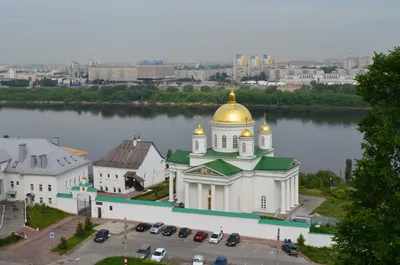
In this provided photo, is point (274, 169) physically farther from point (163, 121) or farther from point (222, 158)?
point (163, 121)

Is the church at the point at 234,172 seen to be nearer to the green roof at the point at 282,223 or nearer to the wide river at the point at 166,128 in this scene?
the green roof at the point at 282,223

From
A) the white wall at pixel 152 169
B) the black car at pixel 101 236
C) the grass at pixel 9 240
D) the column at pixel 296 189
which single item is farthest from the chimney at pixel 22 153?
the column at pixel 296 189

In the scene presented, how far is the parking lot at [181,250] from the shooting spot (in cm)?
1358

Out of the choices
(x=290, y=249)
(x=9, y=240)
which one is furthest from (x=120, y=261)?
(x=290, y=249)

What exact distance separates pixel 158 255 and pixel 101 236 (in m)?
2.23

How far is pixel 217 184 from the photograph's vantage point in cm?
1708

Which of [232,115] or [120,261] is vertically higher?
[232,115]

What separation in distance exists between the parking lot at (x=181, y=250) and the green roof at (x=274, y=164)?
3.41 m

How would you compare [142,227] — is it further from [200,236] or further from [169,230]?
[200,236]

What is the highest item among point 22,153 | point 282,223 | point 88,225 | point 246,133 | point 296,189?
point 246,133

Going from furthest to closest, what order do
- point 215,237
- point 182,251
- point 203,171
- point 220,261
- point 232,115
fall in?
point 232,115 < point 203,171 < point 215,237 < point 182,251 < point 220,261

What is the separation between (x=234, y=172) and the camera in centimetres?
1747

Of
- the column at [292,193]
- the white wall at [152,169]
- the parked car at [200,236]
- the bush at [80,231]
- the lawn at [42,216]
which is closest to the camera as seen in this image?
the parked car at [200,236]

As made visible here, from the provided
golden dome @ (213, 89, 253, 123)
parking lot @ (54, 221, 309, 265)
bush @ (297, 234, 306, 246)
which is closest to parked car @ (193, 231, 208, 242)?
parking lot @ (54, 221, 309, 265)
